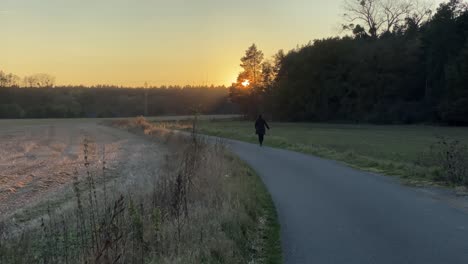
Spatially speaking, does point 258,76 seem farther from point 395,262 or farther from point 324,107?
point 395,262

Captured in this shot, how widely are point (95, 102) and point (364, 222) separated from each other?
180440 millimetres

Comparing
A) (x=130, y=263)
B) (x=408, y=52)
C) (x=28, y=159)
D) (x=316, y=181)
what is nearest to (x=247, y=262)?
(x=130, y=263)

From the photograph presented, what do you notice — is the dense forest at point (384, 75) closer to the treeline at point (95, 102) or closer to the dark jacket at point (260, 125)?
the dark jacket at point (260, 125)

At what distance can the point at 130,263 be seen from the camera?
19.9ft

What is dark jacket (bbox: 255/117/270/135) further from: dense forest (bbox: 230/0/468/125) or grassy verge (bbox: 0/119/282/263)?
dense forest (bbox: 230/0/468/125)

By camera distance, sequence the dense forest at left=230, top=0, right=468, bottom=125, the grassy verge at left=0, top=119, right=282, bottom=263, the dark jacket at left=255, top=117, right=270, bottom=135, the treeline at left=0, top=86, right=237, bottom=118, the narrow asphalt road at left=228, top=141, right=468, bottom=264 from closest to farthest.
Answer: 1. the grassy verge at left=0, top=119, right=282, bottom=263
2. the narrow asphalt road at left=228, top=141, right=468, bottom=264
3. the dark jacket at left=255, top=117, right=270, bottom=135
4. the dense forest at left=230, top=0, right=468, bottom=125
5. the treeline at left=0, top=86, right=237, bottom=118

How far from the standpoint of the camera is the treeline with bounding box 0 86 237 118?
5645 inches

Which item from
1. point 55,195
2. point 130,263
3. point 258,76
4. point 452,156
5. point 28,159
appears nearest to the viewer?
point 130,263

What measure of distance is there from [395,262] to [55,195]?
12797 millimetres

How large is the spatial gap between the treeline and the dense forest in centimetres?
5830

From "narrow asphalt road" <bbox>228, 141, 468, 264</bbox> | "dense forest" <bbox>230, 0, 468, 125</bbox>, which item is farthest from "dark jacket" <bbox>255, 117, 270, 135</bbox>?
"dense forest" <bbox>230, 0, 468, 125</bbox>

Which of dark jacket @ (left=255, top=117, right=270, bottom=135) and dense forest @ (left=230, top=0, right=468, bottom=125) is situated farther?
dense forest @ (left=230, top=0, right=468, bottom=125)

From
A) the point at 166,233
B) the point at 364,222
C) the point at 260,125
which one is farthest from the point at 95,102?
the point at 166,233

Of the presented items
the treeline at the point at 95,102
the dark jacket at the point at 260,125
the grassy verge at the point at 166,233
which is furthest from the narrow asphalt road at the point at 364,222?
the treeline at the point at 95,102
